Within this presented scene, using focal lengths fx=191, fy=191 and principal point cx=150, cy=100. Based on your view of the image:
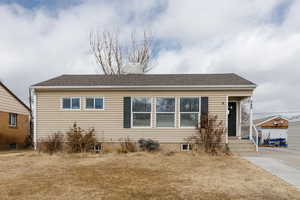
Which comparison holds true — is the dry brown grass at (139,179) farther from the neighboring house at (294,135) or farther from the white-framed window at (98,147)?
the neighboring house at (294,135)

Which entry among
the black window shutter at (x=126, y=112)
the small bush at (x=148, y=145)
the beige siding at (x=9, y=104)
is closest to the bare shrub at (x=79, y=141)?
the black window shutter at (x=126, y=112)

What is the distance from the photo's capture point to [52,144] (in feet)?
29.5

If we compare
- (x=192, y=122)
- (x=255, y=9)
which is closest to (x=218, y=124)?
(x=192, y=122)

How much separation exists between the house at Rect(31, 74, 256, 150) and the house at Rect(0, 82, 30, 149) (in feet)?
19.6

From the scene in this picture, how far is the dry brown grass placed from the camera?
396 centimetres

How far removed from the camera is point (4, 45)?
609 inches

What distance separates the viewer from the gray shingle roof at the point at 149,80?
913 centimetres

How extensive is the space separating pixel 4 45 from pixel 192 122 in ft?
53.2

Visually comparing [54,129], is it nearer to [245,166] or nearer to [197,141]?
[197,141]

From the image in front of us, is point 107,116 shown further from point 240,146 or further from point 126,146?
point 240,146

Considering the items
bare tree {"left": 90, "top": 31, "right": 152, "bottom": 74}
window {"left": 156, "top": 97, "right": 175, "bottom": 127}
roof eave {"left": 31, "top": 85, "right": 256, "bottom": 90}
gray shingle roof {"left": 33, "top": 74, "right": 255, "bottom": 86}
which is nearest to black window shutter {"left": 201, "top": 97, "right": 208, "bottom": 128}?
roof eave {"left": 31, "top": 85, "right": 256, "bottom": 90}

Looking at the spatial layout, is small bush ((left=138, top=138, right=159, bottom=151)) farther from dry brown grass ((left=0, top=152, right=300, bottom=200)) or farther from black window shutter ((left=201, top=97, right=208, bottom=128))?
black window shutter ((left=201, top=97, right=208, bottom=128))

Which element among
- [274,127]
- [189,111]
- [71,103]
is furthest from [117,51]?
[274,127]

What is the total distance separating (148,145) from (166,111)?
5.92 feet
